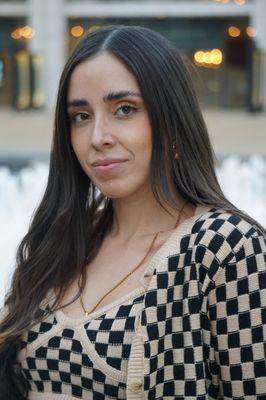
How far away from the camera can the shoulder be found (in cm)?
173

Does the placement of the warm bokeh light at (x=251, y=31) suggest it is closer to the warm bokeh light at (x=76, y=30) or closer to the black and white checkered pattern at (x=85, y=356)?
the warm bokeh light at (x=76, y=30)

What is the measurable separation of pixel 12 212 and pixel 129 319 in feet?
12.6

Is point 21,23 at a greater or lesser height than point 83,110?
greater

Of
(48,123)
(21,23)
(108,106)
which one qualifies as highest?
(21,23)

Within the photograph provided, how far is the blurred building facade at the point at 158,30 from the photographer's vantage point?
63.4 ft

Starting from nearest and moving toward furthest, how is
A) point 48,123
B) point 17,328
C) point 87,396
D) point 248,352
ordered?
point 248,352 < point 87,396 < point 17,328 < point 48,123

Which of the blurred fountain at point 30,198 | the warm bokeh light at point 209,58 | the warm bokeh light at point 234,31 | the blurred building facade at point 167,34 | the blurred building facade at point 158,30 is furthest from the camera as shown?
the warm bokeh light at point 209,58

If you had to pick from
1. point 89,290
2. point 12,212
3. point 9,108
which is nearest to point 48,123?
point 9,108

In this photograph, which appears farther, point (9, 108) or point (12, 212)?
point (9, 108)

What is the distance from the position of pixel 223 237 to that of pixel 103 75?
455mm

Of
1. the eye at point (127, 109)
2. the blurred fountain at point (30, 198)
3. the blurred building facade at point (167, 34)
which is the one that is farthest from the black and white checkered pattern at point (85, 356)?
the blurred building facade at point (167, 34)

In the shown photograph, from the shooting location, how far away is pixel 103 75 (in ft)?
6.10

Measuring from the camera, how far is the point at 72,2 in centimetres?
2052

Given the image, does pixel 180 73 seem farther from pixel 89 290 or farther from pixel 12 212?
pixel 12 212
